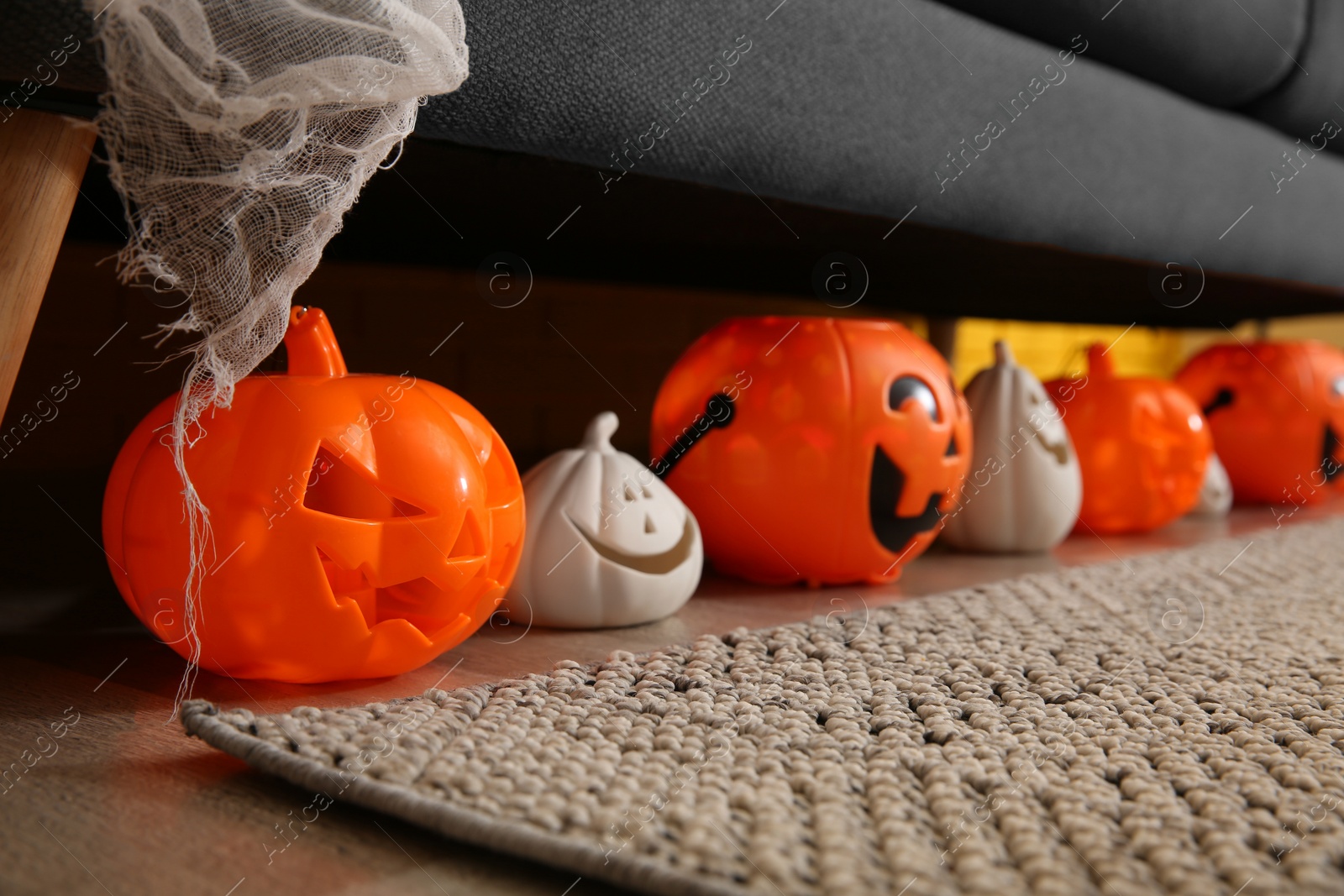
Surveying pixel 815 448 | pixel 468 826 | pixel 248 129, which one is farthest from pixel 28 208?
pixel 815 448

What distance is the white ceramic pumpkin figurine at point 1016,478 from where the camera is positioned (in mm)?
1163

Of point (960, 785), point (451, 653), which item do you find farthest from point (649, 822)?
point (451, 653)

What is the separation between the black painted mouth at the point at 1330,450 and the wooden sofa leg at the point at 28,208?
167cm

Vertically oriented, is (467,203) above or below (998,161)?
below

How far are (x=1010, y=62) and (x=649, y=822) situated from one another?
0.83 metres

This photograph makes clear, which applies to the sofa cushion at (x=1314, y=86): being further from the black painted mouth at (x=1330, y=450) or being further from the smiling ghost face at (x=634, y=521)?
the smiling ghost face at (x=634, y=521)

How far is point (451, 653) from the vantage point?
76 centimetres

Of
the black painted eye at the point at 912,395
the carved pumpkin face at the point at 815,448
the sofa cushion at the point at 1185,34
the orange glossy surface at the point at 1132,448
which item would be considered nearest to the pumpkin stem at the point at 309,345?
the carved pumpkin face at the point at 815,448

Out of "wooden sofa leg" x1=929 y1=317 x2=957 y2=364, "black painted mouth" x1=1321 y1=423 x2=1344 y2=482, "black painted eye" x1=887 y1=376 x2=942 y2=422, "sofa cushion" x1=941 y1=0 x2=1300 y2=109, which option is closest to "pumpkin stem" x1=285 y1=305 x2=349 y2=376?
"black painted eye" x1=887 y1=376 x2=942 y2=422

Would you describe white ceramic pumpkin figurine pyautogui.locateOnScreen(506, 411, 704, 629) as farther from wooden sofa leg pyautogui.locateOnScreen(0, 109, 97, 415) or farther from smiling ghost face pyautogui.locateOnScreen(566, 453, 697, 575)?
wooden sofa leg pyautogui.locateOnScreen(0, 109, 97, 415)

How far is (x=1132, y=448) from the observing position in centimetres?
129

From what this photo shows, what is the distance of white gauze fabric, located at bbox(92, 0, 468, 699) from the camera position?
51 centimetres

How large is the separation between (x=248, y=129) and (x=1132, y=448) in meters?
1.08

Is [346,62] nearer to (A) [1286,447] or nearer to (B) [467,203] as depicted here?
(B) [467,203]
